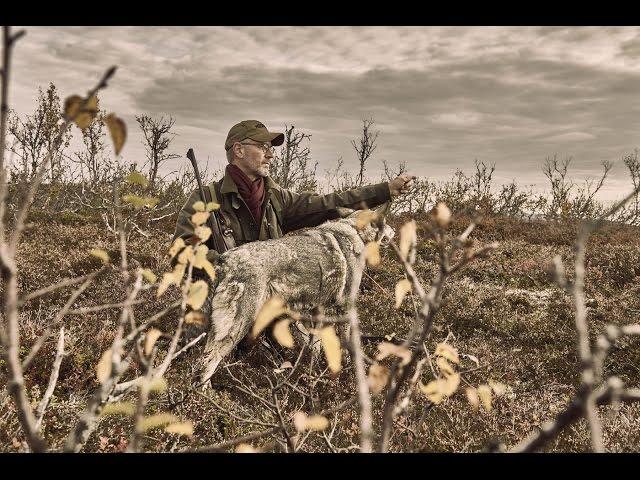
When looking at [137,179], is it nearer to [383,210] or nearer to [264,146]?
[383,210]

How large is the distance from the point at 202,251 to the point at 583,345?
1.35 m

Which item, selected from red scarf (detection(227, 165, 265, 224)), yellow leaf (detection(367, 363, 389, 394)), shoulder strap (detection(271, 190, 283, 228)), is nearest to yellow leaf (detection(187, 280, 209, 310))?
yellow leaf (detection(367, 363, 389, 394))

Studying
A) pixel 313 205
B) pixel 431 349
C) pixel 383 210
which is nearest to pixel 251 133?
pixel 313 205

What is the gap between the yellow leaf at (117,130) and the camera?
110 cm

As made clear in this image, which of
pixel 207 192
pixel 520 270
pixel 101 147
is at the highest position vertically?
pixel 101 147

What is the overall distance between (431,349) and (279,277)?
7.92 ft

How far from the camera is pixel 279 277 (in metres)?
4.77

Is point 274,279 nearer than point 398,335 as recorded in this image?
Yes

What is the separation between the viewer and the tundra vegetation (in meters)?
1.25

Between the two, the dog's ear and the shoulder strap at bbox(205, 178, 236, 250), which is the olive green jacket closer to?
the shoulder strap at bbox(205, 178, 236, 250)

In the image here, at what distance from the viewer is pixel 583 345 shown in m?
1.03

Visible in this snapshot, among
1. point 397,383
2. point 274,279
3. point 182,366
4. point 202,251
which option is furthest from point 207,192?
point 397,383

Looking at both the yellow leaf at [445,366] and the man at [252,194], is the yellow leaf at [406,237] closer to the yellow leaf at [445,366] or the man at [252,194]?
the yellow leaf at [445,366]
